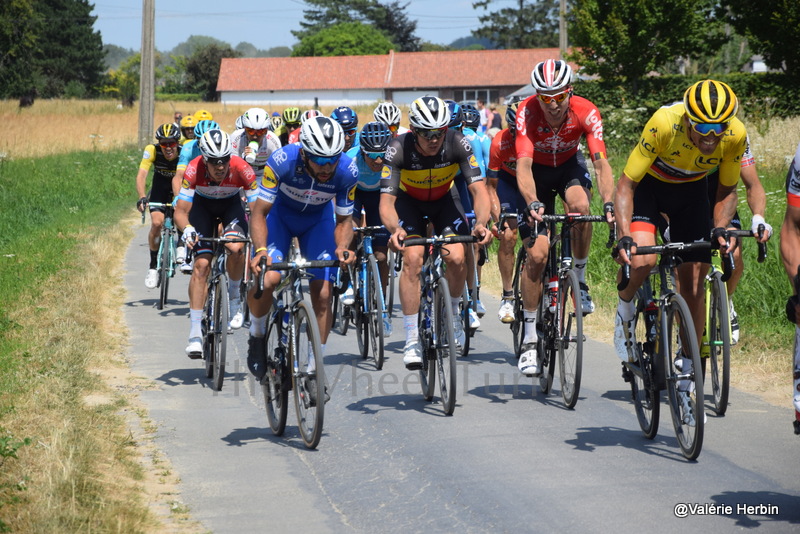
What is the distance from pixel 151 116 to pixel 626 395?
3013cm

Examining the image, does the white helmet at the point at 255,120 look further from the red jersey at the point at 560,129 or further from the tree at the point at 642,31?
the tree at the point at 642,31

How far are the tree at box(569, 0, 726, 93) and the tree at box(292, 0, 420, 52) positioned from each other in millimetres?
88670

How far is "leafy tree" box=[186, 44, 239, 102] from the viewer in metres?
110

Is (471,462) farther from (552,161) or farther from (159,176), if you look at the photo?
→ (159,176)

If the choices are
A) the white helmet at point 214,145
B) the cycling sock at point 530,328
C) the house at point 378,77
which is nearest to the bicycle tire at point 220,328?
the white helmet at point 214,145

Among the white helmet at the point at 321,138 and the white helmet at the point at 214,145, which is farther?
the white helmet at the point at 214,145

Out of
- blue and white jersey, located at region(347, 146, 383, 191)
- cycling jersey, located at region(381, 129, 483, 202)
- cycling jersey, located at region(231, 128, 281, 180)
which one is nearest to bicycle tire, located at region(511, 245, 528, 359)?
cycling jersey, located at region(381, 129, 483, 202)

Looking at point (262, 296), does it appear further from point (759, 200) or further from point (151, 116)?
point (151, 116)

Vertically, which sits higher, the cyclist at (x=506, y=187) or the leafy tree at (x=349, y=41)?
the leafy tree at (x=349, y=41)

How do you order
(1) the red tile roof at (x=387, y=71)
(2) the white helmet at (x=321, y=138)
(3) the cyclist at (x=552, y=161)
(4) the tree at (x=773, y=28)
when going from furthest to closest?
(1) the red tile roof at (x=387, y=71) < (4) the tree at (x=773, y=28) < (3) the cyclist at (x=552, y=161) < (2) the white helmet at (x=321, y=138)

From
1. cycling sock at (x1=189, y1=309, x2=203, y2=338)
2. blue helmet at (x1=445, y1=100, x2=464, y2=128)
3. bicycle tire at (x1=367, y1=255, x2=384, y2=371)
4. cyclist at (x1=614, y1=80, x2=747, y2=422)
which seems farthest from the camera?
blue helmet at (x1=445, y1=100, x2=464, y2=128)

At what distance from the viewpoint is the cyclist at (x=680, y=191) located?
6410 mm

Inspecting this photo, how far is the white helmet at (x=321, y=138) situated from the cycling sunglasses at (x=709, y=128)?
7.62 feet

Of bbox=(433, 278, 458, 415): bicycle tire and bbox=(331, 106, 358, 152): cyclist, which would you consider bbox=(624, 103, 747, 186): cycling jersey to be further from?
bbox=(331, 106, 358, 152): cyclist
